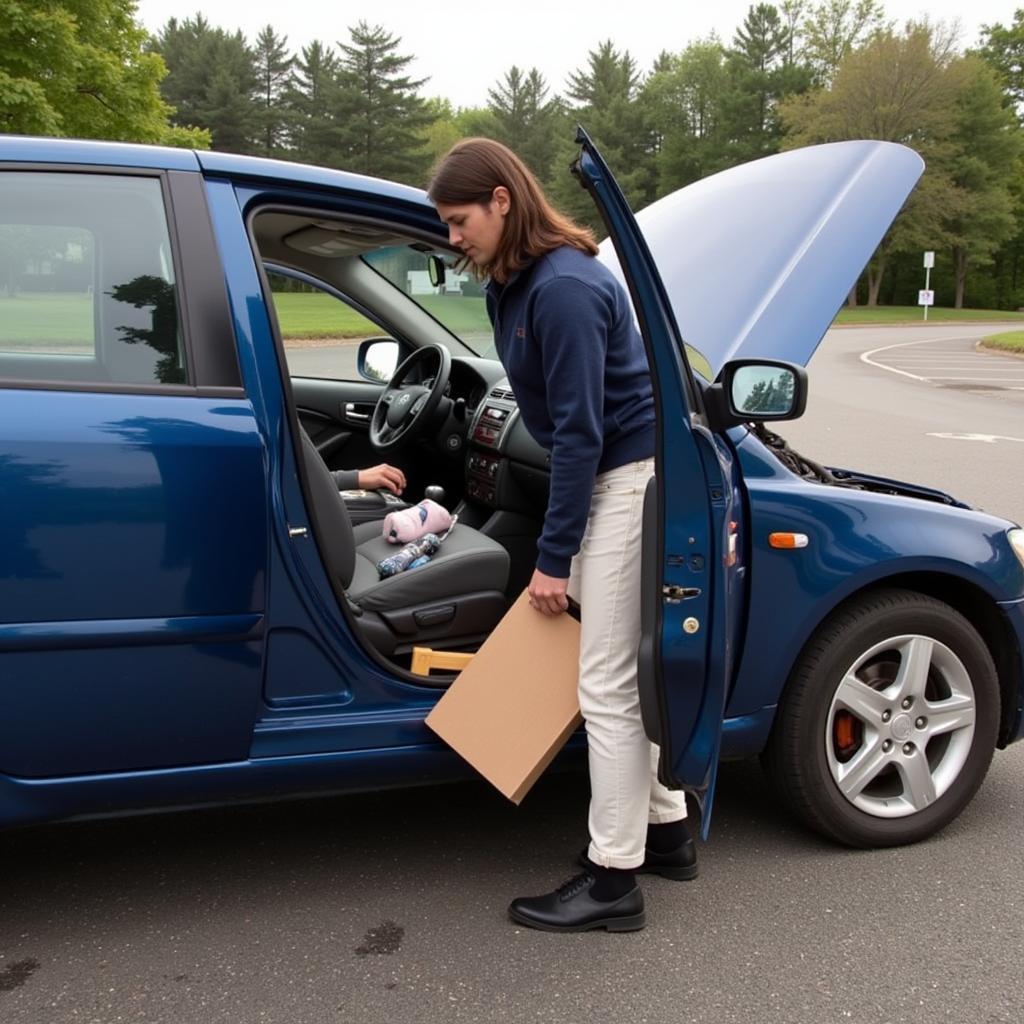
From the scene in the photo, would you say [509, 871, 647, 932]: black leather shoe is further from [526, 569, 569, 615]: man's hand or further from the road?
[526, 569, 569, 615]: man's hand

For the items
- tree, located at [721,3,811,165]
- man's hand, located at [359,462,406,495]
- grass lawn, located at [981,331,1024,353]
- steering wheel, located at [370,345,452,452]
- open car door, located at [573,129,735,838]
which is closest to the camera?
open car door, located at [573,129,735,838]

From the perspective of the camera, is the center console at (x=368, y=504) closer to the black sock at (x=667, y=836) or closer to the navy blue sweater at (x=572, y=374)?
the navy blue sweater at (x=572, y=374)

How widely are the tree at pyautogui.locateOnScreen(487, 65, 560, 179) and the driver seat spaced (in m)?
71.7

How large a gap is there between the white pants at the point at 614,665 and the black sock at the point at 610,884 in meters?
0.03

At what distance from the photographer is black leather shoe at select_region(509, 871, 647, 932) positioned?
252cm

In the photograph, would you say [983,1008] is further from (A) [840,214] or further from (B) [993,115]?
(B) [993,115]

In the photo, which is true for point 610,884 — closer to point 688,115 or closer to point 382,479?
point 382,479

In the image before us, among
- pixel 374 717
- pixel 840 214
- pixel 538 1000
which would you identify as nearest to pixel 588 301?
pixel 840 214

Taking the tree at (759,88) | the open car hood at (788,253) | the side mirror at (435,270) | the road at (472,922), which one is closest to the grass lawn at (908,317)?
the tree at (759,88)

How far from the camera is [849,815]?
9.32ft

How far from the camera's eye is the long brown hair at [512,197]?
228 cm

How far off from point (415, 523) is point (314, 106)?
208 feet

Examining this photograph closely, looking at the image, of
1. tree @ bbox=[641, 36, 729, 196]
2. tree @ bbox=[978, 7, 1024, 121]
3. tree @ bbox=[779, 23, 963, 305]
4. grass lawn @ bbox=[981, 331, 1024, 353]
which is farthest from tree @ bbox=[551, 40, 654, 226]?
grass lawn @ bbox=[981, 331, 1024, 353]

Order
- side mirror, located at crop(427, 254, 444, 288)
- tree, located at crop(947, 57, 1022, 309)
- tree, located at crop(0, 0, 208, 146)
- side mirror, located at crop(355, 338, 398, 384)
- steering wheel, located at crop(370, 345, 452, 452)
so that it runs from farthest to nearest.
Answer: tree, located at crop(947, 57, 1022, 309) < tree, located at crop(0, 0, 208, 146) < side mirror, located at crop(355, 338, 398, 384) < steering wheel, located at crop(370, 345, 452, 452) < side mirror, located at crop(427, 254, 444, 288)
